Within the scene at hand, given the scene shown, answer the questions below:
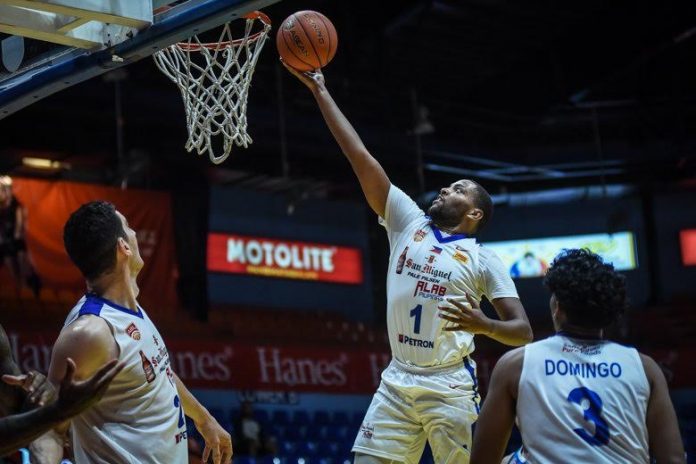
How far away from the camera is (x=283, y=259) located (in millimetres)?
19125

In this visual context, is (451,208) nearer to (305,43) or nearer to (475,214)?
(475,214)

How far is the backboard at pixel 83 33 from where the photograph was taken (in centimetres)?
468

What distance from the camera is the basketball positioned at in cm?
536

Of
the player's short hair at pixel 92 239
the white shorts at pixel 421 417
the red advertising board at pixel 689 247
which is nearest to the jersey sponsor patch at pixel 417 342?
the white shorts at pixel 421 417

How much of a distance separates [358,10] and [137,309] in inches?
457

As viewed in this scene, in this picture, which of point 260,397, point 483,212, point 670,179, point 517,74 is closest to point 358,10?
point 517,74

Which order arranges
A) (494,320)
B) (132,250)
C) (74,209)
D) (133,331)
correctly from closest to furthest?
(133,331), (132,250), (494,320), (74,209)

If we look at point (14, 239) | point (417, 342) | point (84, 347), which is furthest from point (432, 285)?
point (14, 239)

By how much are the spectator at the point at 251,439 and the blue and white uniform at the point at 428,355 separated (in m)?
7.98

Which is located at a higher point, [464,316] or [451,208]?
[451,208]

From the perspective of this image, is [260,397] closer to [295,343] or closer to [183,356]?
[295,343]

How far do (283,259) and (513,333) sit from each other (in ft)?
47.7

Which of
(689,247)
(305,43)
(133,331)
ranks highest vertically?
(305,43)

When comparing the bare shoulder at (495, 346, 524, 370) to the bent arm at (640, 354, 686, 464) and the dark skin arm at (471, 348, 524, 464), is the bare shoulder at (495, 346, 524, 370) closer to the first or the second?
the dark skin arm at (471, 348, 524, 464)
